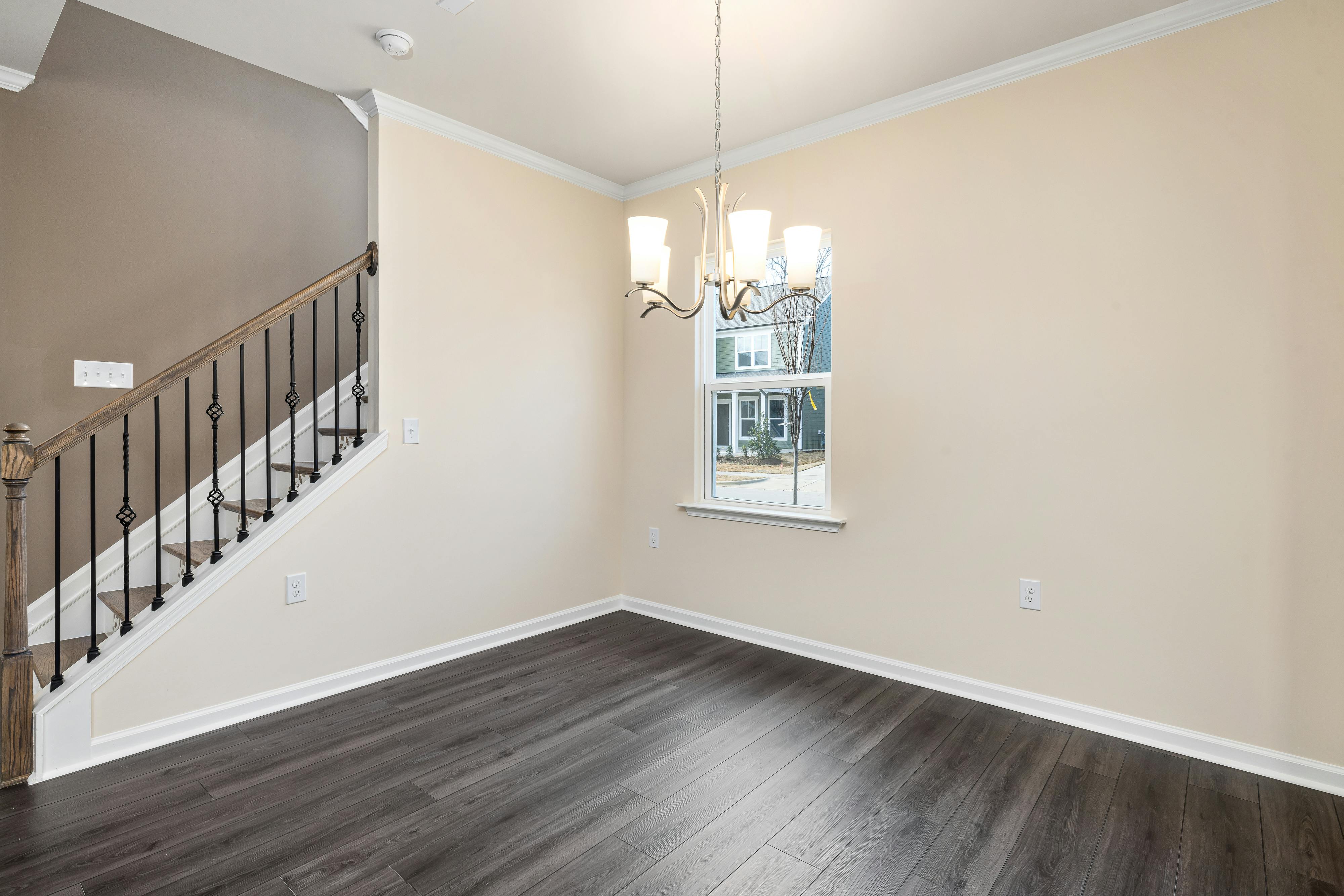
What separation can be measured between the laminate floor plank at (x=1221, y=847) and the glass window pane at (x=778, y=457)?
1.76 meters

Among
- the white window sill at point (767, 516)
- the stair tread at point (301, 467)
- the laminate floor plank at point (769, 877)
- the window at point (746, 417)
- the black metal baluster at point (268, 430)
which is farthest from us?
the window at point (746, 417)

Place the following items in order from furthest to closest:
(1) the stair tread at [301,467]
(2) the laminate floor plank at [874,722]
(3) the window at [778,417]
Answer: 1. (3) the window at [778,417]
2. (1) the stair tread at [301,467]
3. (2) the laminate floor plank at [874,722]

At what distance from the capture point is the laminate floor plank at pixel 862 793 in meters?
1.82

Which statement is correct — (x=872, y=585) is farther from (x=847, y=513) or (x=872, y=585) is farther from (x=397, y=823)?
(x=397, y=823)

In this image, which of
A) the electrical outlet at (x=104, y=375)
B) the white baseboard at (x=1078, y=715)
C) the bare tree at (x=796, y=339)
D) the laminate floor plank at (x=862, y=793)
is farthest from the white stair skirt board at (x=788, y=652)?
the electrical outlet at (x=104, y=375)

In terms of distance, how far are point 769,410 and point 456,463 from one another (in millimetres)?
1645

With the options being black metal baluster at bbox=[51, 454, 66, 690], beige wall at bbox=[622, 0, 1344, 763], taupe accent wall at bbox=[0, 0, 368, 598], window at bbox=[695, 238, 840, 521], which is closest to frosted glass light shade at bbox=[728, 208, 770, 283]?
beige wall at bbox=[622, 0, 1344, 763]

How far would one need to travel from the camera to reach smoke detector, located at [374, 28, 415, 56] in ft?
8.03

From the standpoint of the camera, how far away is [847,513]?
3.18 metres

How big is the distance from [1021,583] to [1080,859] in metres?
1.12

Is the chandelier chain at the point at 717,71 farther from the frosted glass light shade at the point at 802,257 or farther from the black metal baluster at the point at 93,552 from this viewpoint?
the black metal baluster at the point at 93,552

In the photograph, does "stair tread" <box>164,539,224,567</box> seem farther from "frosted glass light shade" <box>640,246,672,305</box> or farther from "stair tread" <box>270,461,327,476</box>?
"frosted glass light shade" <box>640,246,672,305</box>

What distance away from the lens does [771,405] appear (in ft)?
11.6

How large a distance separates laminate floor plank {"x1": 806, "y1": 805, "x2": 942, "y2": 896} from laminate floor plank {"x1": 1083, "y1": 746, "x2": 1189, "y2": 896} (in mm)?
402
